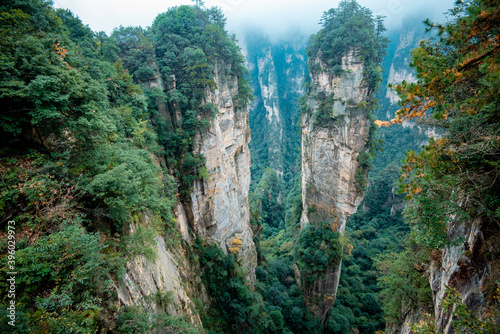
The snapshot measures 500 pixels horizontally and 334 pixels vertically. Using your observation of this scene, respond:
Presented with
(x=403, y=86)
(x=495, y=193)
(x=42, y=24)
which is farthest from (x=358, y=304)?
(x=42, y=24)

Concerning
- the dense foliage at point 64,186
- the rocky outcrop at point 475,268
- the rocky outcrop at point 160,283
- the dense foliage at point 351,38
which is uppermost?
the dense foliage at point 351,38

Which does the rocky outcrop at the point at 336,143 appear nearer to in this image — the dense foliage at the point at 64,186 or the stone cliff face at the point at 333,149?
the stone cliff face at the point at 333,149

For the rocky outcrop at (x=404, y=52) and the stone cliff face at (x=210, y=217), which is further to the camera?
the rocky outcrop at (x=404, y=52)

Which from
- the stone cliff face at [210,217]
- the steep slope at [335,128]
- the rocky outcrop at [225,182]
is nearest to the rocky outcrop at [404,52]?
the steep slope at [335,128]

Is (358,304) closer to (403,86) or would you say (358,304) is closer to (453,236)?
(453,236)

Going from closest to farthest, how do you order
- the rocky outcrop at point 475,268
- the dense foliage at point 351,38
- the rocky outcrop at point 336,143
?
the rocky outcrop at point 475,268 → the dense foliage at point 351,38 → the rocky outcrop at point 336,143

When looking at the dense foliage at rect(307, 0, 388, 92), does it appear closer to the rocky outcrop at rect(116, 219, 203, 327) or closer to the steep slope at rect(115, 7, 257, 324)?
the steep slope at rect(115, 7, 257, 324)

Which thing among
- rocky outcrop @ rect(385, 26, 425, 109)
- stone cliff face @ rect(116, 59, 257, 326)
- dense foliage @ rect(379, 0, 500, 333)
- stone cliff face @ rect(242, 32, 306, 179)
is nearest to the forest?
dense foliage @ rect(379, 0, 500, 333)
